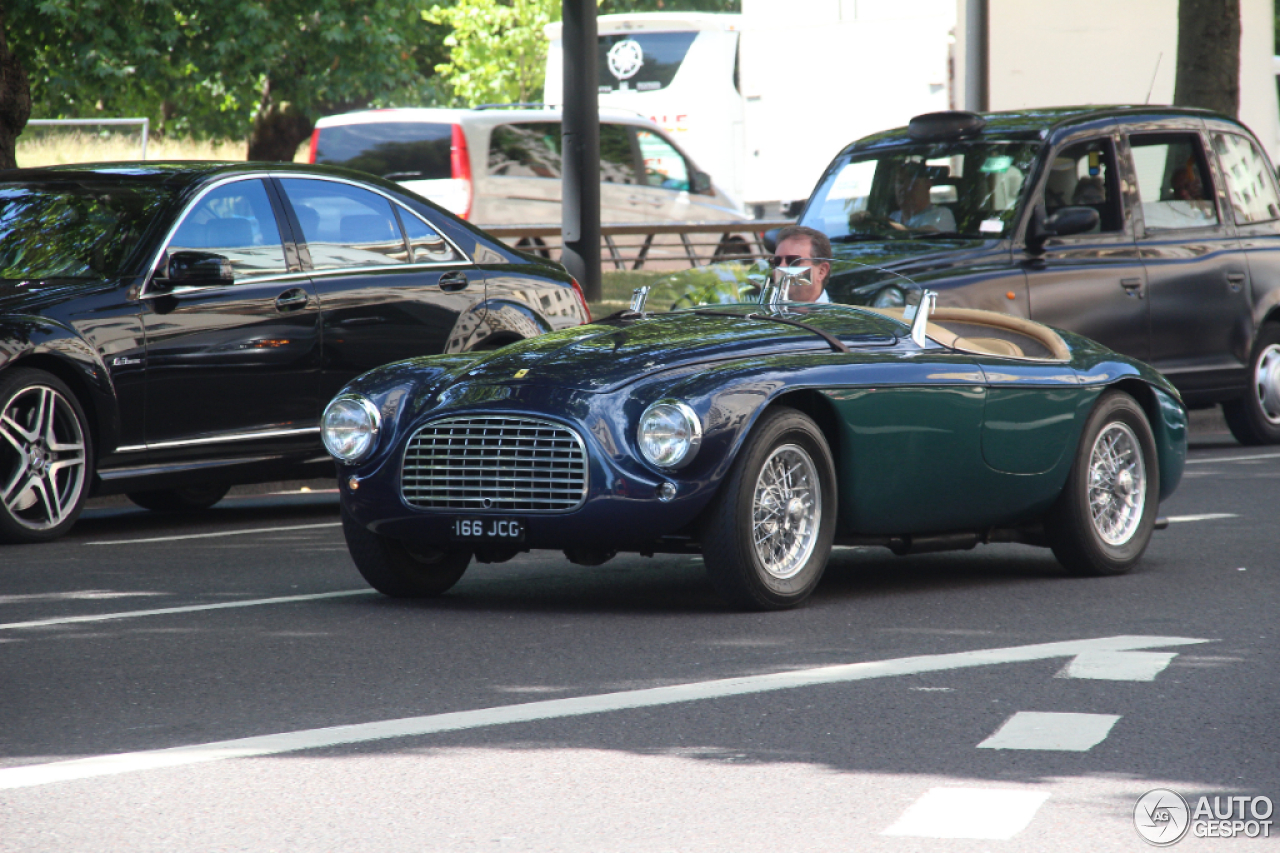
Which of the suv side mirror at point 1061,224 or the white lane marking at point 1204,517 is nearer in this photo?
the white lane marking at point 1204,517

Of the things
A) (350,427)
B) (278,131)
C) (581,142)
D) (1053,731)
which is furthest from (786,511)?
(278,131)

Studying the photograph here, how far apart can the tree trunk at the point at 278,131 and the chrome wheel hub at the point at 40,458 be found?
97.5ft

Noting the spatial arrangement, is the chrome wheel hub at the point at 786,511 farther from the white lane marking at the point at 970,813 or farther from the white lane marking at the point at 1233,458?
the white lane marking at the point at 1233,458

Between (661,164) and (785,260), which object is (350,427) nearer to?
(785,260)

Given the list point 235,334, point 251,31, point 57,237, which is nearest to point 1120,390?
point 235,334

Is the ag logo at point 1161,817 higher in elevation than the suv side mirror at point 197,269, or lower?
lower

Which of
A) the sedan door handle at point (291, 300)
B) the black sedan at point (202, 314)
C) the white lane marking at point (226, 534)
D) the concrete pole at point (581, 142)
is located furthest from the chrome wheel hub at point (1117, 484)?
the concrete pole at point (581, 142)

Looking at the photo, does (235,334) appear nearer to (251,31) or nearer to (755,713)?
(755,713)

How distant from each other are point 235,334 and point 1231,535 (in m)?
4.69

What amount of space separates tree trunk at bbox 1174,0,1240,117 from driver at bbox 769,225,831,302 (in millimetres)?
11139

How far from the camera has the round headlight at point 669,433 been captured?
6355mm

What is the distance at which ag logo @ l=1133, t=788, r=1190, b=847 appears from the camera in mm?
4039

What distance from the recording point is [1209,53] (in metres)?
18.5

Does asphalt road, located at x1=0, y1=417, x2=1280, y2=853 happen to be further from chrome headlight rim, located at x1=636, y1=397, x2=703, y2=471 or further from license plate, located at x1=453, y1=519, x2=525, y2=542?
chrome headlight rim, located at x1=636, y1=397, x2=703, y2=471
